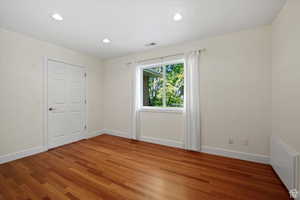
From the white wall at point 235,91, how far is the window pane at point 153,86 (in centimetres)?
60

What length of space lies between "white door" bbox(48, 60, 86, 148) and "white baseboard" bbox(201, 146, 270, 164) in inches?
132

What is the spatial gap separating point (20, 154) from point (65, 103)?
1329 mm

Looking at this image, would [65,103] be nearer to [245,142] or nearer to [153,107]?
[153,107]

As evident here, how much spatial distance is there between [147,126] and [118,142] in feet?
2.95

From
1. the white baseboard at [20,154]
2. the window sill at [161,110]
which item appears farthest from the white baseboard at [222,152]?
the white baseboard at [20,154]

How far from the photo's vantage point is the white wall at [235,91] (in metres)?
2.30

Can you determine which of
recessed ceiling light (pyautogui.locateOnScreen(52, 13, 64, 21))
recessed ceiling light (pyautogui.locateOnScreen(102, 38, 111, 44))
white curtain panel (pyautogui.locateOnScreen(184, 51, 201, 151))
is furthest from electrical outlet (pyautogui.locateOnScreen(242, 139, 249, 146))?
recessed ceiling light (pyautogui.locateOnScreen(52, 13, 64, 21))

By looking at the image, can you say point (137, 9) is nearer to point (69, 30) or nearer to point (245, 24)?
point (69, 30)

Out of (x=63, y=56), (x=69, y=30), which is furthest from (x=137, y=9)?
(x=63, y=56)

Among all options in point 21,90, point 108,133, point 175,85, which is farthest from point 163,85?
point 21,90

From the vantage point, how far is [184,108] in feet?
9.75

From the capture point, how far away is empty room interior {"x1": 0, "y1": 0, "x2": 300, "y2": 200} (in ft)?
5.60

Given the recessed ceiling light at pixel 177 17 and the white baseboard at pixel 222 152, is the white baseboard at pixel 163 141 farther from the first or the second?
the recessed ceiling light at pixel 177 17

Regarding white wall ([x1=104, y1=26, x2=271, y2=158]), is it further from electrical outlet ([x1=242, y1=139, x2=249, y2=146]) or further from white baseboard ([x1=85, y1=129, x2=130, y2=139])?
white baseboard ([x1=85, y1=129, x2=130, y2=139])
